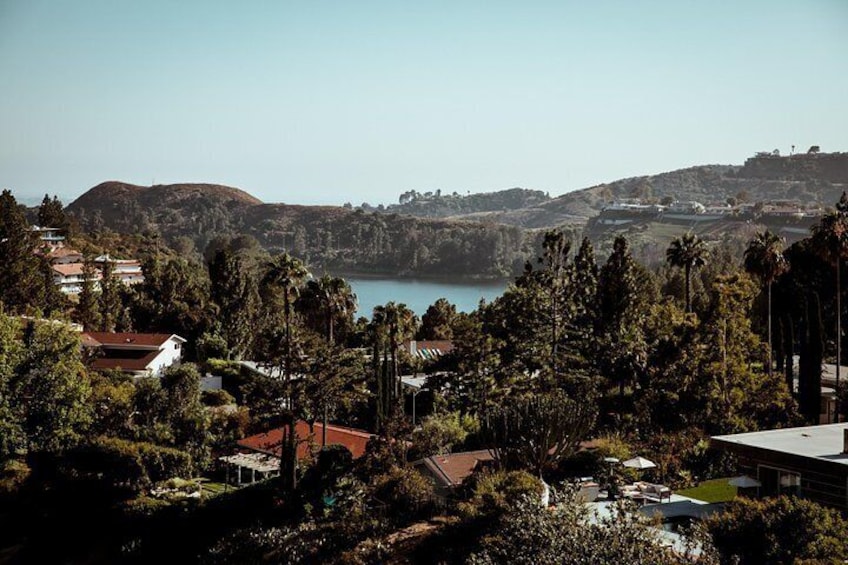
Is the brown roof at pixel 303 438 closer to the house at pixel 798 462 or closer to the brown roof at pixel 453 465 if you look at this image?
the brown roof at pixel 453 465

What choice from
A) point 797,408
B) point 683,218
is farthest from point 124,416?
point 683,218

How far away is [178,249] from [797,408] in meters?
115

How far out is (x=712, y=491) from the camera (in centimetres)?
2214

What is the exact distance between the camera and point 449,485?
859 inches

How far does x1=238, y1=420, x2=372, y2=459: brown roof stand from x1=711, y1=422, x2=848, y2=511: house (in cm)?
1186

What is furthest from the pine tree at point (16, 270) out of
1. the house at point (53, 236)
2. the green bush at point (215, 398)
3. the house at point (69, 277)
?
the house at point (53, 236)

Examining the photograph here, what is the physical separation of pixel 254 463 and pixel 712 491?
42.7 feet

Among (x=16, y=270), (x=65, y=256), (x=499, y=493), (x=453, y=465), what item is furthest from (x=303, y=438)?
(x=65, y=256)

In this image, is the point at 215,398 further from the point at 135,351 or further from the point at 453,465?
the point at 453,465

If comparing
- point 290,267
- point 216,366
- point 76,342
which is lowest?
point 216,366

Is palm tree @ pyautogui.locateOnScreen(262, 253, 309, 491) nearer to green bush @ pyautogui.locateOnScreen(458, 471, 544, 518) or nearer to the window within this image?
green bush @ pyautogui.locateOnScreen(458, 471, 544, 518)

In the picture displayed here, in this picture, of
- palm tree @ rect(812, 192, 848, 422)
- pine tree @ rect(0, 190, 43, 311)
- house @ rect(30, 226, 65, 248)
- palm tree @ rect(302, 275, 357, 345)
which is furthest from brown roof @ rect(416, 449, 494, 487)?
house @ rect(30, 226, 65, 248)

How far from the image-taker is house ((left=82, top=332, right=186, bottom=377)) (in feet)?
129

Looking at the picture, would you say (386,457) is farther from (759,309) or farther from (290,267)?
(759,309)
